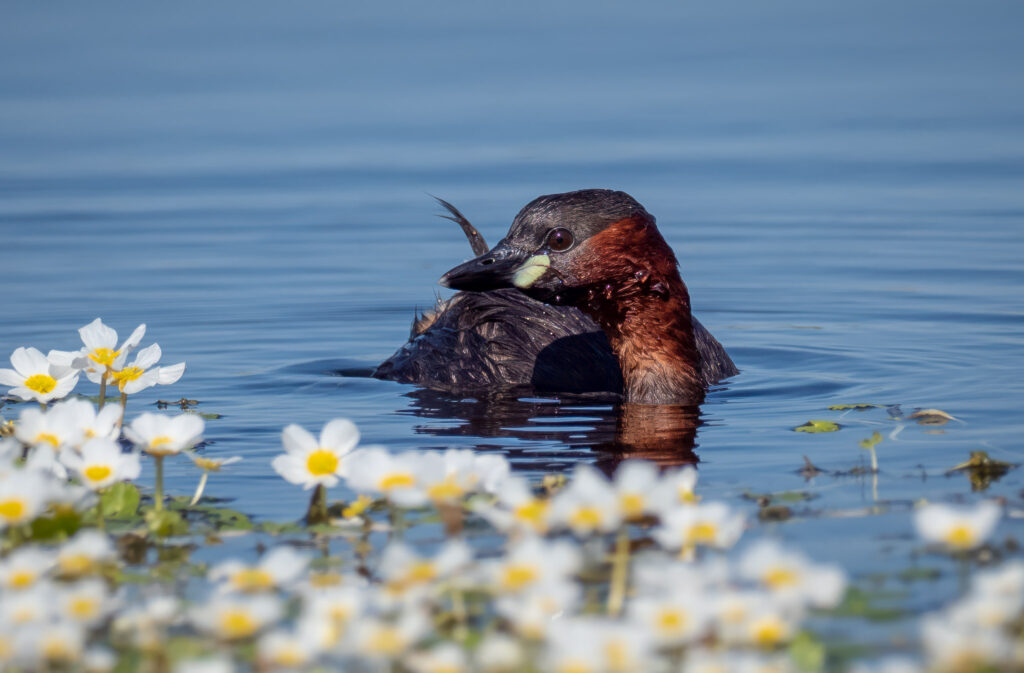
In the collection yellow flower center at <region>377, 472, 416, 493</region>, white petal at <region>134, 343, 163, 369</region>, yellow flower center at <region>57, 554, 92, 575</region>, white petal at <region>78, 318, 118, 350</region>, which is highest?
white petal at <region>78, 318, 118, 350</region>

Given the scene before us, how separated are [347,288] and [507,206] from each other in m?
2.43

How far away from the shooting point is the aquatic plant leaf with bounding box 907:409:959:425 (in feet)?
20.5

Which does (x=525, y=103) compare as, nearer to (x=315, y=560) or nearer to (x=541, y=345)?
(x=541, y=345)

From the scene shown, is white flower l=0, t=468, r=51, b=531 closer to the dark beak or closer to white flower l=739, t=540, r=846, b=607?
white flower l=739, t=540, r=846, b=607

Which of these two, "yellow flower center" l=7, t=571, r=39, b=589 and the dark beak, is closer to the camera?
"yellow flower center" l=7, t=571, r=39, b=589

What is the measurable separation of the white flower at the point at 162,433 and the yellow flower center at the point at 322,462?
1.07 ft

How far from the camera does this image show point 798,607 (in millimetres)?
3096

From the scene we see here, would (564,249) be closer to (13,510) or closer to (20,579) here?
(13,510)

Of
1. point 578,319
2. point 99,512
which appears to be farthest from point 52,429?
point 578,319

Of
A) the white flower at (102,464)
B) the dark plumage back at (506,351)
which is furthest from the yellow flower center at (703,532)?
the dark plumage back at (506,351)

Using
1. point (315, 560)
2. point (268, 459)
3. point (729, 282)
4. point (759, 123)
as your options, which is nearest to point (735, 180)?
point (759, 123)

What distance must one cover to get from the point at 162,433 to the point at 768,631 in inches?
79.5

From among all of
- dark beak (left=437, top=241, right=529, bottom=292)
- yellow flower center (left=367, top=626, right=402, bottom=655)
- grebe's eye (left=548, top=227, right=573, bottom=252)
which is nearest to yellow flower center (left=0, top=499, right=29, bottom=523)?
yellow flower center (left=367, top=626, right=402, bottom=655)

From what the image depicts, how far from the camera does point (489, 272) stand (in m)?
6.91
